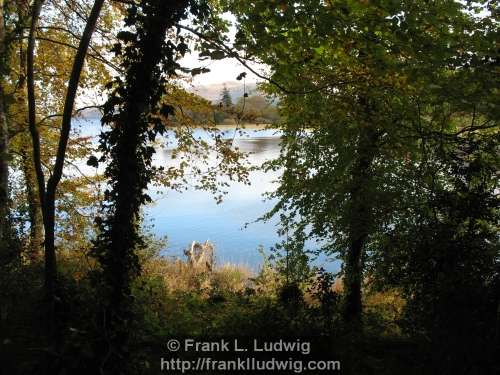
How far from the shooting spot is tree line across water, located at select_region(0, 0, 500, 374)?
13.7 feet

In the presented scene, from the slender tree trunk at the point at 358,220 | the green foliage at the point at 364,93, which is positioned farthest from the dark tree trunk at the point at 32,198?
the slender tree trunk at the point at 358,220

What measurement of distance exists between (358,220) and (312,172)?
87.0 inches

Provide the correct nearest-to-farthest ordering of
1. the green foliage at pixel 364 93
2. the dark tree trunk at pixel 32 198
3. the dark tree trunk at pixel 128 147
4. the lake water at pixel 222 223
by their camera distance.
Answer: the dark tree trunk at pixel 128 147
the green foliage at pixel 364 93
the dark tree trunk at pixel 32 198
the lake water at pixel 222 223

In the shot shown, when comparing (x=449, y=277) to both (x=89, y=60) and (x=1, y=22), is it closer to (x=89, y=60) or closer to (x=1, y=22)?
(x=1, y=22)

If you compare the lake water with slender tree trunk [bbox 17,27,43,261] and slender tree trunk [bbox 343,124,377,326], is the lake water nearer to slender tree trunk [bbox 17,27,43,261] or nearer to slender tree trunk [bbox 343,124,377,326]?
slender tree trunk [bbox 17,27,43,261]

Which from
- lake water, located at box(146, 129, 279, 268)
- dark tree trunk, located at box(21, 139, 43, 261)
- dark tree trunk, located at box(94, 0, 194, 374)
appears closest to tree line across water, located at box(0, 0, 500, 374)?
dark tree trunk, located at box(94, 0, 194, 374)

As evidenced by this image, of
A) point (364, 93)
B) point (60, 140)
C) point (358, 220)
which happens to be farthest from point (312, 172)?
point (60, 140)

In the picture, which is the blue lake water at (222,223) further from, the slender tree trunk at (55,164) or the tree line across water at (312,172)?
the slender tree trunk at (55,164)

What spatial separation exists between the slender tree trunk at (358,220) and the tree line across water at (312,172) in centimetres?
4

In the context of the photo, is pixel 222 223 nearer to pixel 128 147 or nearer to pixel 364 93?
pixel 364 93

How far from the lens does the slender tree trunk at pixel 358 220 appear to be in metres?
7.45

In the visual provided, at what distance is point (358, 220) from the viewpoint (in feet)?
24.7

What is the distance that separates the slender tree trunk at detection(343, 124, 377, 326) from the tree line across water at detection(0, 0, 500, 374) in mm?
44

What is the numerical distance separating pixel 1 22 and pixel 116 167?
4639 mm
